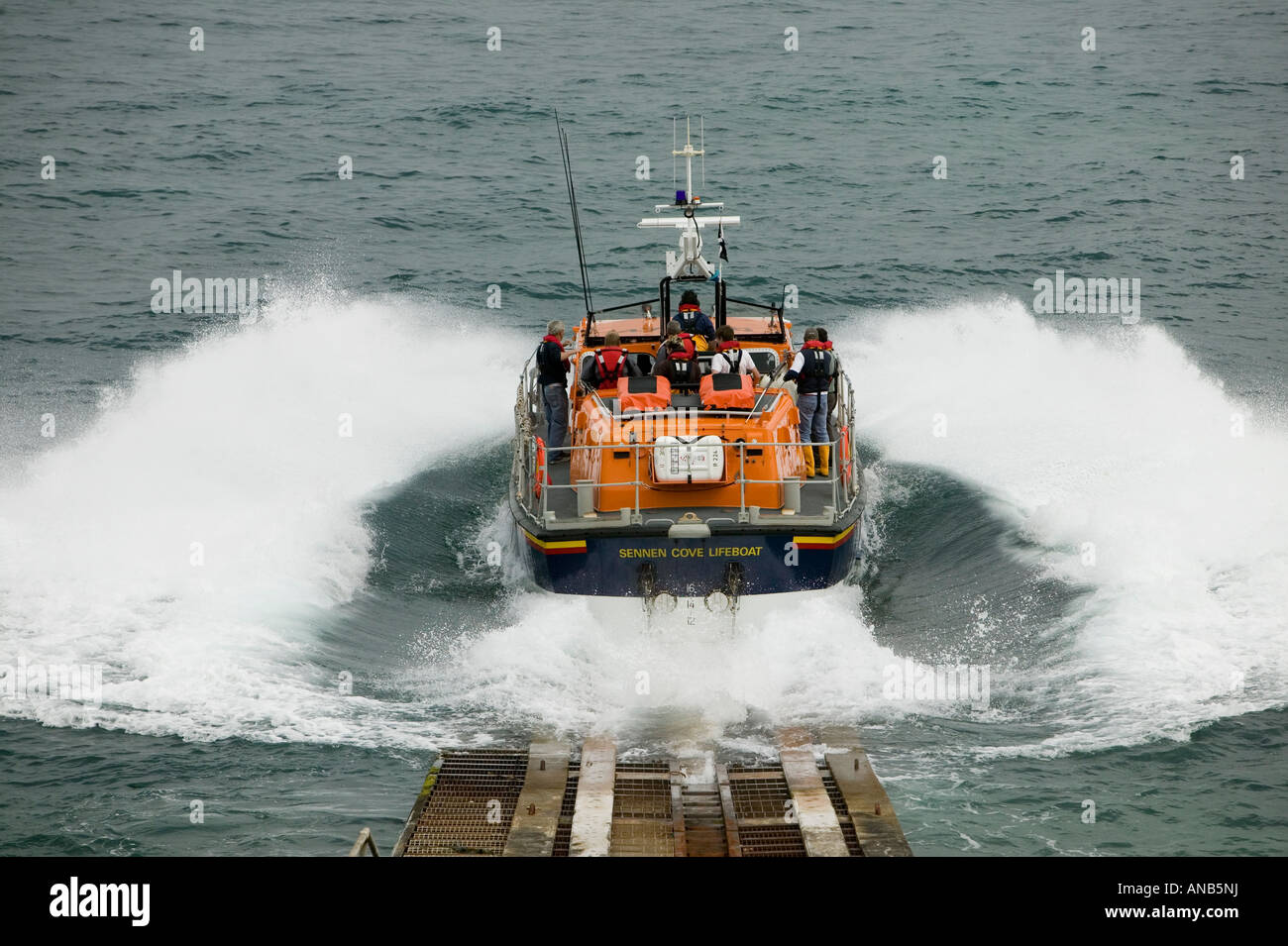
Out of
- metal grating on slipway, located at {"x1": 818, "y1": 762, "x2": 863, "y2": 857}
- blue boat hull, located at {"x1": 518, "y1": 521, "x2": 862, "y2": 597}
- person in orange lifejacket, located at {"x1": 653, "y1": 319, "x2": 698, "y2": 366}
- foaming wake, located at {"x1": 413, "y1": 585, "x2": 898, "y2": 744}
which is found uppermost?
person in orange lifejacket, located at {"x1": 653, "y1": 319, "x2": 698, "y2": 366}

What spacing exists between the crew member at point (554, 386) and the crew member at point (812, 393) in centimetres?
219

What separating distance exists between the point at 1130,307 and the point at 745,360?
41.2 feet

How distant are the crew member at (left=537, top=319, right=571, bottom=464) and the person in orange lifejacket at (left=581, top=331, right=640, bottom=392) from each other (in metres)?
0.25

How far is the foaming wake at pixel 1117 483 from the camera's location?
1169 centimetres

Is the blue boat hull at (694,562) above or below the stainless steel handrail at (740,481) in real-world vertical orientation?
below

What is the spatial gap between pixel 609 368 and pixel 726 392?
123cm

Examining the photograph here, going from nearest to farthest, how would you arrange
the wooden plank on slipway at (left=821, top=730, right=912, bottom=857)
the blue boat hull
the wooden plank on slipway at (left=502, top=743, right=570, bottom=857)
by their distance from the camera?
the wooden plank on slipway at (left=821, top=730, right=912, bottom=857), the wooden plank on slipway at (left=502, top=743, right=570, bottom=857), the blue boat hull

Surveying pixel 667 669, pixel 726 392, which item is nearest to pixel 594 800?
pixel 667 669

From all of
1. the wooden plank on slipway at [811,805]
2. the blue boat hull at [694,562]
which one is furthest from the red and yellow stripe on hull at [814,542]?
the wooden plank on slipway at [811,805]

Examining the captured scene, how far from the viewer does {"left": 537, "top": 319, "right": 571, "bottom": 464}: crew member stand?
13.4 metres

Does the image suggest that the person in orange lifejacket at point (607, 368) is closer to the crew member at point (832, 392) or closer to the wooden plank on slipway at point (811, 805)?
the crew member at point (832, 392)

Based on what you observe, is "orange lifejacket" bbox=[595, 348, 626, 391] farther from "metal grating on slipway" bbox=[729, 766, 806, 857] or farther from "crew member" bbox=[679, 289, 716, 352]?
"metal grating on slipway" bbox=[729, 766, 806, 857]

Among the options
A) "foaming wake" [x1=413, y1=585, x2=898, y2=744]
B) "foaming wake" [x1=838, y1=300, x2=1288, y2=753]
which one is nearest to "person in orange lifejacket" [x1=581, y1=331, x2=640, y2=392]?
"foaming wake" [x1=413, y1=585, x2=898, y2=744]

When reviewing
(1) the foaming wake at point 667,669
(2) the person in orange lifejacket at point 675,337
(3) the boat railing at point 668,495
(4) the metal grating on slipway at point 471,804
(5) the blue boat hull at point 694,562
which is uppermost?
(2) the person in orange lifejacket at point 675,337
